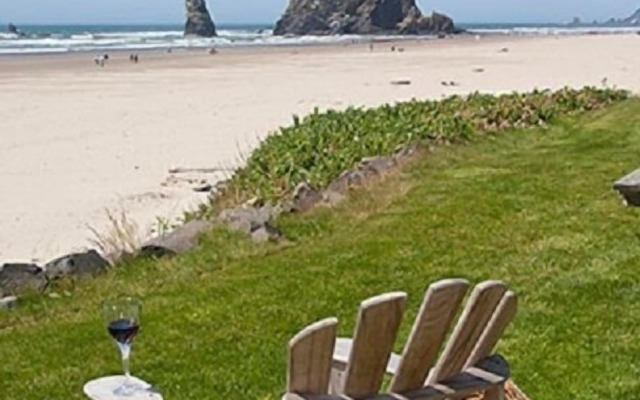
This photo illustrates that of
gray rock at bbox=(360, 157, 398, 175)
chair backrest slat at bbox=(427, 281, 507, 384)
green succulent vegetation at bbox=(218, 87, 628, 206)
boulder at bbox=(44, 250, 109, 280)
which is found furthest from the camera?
green succulent vegetation at bbox=(218, 87, 628, 206)

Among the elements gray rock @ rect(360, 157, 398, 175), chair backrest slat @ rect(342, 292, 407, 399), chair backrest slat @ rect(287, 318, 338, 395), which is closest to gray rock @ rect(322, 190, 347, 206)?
gray rock @ rect(360, 157, 398, 175)

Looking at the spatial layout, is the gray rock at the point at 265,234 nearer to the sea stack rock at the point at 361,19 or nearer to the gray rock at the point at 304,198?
the gray rock at the point at 304,198

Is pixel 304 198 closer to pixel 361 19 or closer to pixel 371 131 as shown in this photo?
pixel 371 131

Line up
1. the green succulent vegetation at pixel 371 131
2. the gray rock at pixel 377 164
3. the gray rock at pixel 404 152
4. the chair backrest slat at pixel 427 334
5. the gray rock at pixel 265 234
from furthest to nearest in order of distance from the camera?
the gray rock at pixel 404 152, the green succulent vegetation at pixel 371 131, the gray rock at pixel 377 164, the gray rock at pixel 265 234, the chair backrest slat at pixel 427 334

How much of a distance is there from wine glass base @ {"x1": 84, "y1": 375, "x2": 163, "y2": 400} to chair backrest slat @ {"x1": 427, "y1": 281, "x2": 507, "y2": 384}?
3.27ft

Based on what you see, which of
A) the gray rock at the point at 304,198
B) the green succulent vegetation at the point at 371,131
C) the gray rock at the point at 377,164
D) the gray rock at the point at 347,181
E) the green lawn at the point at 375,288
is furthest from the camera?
the green succulent vegetation at the point at 371,131

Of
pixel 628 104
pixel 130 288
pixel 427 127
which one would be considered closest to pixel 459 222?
pixel 130 288

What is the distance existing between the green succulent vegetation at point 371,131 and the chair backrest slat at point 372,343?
8566 mm

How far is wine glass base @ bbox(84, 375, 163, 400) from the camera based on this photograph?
12.9ft

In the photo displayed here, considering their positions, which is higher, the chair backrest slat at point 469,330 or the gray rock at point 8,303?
the chair backrest slat at point 469,330

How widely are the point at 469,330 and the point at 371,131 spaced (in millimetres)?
11784

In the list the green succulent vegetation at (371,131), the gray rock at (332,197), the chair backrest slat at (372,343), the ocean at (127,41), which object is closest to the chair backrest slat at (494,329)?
the chair backrest slat at (372,343)

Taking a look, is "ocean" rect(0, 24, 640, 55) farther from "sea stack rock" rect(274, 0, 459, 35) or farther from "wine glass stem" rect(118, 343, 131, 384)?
"wine glass stem" rect(118, 343, 131, 384)

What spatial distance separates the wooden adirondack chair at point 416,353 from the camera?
3.38m
